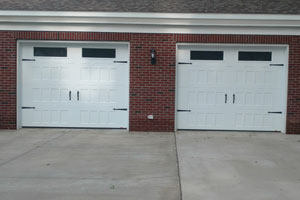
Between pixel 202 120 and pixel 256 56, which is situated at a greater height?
pixel 256 56

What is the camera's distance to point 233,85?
9992 mm

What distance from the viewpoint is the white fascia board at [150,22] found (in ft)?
31.1

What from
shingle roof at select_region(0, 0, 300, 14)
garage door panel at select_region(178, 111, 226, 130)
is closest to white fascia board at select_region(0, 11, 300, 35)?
shingle roof at select_region(0, 0, 300, 14)

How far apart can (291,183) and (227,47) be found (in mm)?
5413

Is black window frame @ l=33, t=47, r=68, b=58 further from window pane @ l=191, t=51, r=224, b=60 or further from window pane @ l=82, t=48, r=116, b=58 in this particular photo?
window pane @ l=191, t=51, r=224, b=60

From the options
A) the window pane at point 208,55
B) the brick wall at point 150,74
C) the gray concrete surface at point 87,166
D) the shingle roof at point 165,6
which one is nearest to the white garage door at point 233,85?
the window pane at point 208,55

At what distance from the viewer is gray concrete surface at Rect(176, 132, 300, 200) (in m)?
4.93

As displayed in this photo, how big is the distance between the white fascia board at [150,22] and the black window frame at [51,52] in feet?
1.94

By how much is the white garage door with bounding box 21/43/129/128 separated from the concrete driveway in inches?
31.4

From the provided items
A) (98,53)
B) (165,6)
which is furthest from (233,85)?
(98,53)

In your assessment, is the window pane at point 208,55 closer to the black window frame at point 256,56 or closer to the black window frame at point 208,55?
the black window frame at point 208,55

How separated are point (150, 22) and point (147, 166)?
15.6 ft

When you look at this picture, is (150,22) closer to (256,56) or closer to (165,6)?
(165,6)

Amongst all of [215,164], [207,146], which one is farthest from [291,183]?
[207,146]
